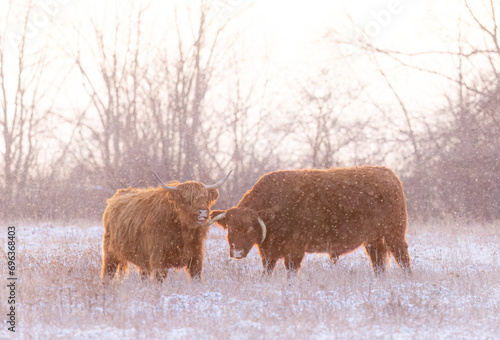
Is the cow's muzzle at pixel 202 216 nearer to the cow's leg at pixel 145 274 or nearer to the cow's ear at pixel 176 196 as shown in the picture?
the cow's ear at pixel 176 196

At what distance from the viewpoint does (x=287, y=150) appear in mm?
21703

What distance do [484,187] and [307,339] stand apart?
44.7 ft

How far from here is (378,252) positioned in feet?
30.5

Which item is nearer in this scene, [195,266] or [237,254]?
[195,266]

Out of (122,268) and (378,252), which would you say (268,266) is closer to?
(378,252)

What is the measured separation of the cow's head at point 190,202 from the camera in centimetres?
773

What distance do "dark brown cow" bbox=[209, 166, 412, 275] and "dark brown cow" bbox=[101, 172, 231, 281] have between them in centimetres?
63

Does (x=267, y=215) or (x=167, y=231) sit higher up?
(x=267, y=215)

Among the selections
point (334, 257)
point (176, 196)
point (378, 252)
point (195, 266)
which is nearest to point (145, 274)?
point (195, 266)

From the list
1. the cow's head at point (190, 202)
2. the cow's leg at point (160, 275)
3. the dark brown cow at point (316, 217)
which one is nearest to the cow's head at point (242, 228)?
the dark brown cow at point (316, 217)

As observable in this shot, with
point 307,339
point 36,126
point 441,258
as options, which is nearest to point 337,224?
point 441,258

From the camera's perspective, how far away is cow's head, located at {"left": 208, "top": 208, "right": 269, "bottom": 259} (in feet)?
27.0

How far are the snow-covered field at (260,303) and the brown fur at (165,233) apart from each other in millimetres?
292

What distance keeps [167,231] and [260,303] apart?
5.58ft
